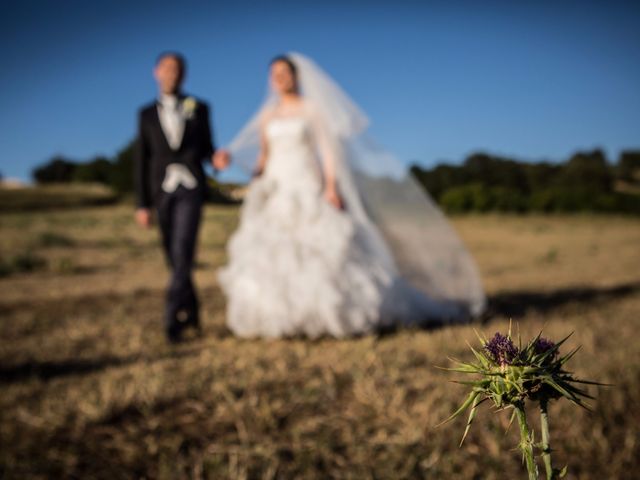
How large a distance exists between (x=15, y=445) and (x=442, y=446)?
77.1 inches

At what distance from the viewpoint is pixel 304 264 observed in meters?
4.73

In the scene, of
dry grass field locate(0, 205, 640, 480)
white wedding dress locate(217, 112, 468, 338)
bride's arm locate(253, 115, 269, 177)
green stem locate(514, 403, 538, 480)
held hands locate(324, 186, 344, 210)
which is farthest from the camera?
bride's arm locate(253, 115, 269, 177)

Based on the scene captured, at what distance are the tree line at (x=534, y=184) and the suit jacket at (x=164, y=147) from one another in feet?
1.28

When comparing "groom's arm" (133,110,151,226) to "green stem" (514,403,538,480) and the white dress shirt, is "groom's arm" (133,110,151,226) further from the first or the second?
"green stem" (514,403,538,480)

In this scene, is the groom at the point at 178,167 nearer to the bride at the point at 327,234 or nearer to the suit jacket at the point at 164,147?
the suit jacket at the point at 164,147

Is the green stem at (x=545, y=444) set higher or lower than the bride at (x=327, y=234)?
lower

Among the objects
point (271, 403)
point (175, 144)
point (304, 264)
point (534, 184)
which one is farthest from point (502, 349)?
point (534, 184)

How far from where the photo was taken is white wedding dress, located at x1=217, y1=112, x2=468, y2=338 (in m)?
4.56

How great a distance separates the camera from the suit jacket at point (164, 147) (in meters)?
4.65

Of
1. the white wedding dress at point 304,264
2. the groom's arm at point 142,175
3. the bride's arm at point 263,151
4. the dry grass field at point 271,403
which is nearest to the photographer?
the dry grass field at point 271,403

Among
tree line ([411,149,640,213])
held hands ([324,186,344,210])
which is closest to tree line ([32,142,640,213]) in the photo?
tree line ([411,149,640,213])

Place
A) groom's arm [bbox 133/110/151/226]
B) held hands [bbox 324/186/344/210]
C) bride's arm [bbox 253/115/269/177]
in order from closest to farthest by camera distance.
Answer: groom's arm [bbox 133/110/151/226] → held hands [bbox 324/186/344/210] → bride's arm [bbox 253/115/269/177]

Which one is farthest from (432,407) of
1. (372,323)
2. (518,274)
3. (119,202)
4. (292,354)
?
(119,202)

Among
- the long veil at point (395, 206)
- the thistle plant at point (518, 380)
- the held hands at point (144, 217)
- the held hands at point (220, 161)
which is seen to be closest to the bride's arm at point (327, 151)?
the long veil at point (395, 206)
